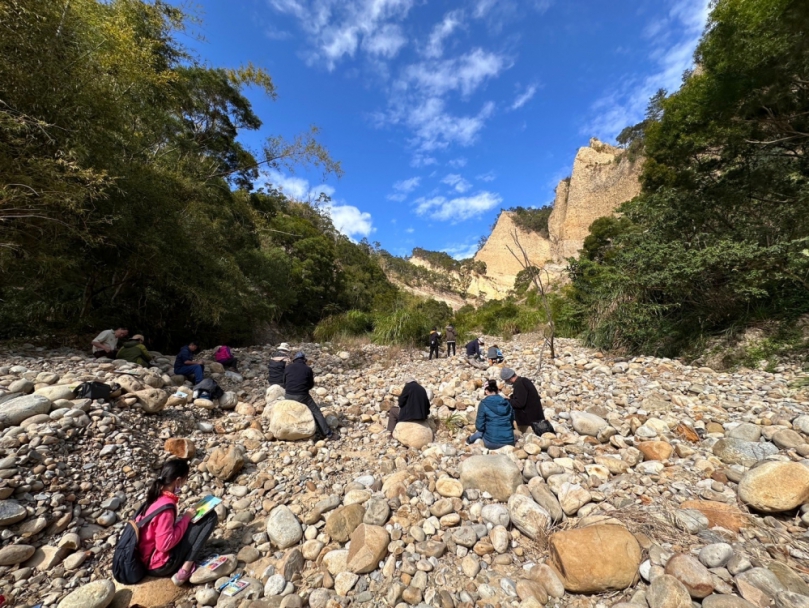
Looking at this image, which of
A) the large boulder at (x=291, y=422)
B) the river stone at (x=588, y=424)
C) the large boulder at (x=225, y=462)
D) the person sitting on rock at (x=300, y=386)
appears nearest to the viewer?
the large boulder at (x=225, y=462)

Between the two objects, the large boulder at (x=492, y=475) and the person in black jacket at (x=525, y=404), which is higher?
the person in black jacket at (x=525, y=404)

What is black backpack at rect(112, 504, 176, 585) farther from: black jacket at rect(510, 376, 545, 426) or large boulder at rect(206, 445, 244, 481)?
black jacket at rect(510, 376, 545, 426)

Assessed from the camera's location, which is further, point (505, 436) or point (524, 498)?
point (505, 436)

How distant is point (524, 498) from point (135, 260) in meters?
8.01

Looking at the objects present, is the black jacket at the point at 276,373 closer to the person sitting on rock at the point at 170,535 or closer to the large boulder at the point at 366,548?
the person sitting on rock at the point at 170,535

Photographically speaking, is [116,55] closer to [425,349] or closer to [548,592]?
[548,592]

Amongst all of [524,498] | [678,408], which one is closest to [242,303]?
[524,498]

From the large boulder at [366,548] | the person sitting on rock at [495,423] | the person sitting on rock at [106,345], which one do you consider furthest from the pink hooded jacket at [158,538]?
the person sitting on rock at [106,345]

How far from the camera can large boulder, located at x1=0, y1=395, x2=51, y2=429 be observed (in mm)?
3143

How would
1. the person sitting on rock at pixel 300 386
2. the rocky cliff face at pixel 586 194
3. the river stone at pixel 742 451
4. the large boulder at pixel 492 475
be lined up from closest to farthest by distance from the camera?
1. the large boulder at pixel 492 475
2. the river stone at pixel 742 451
3. the person sitting on rock at pixel 300 386
4. the rocky cliff face at pixel 586 194

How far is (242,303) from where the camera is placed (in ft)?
31.6

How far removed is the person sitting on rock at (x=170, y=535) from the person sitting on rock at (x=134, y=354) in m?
4.44

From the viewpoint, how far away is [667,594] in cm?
193

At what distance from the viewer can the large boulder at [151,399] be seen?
4.20m
